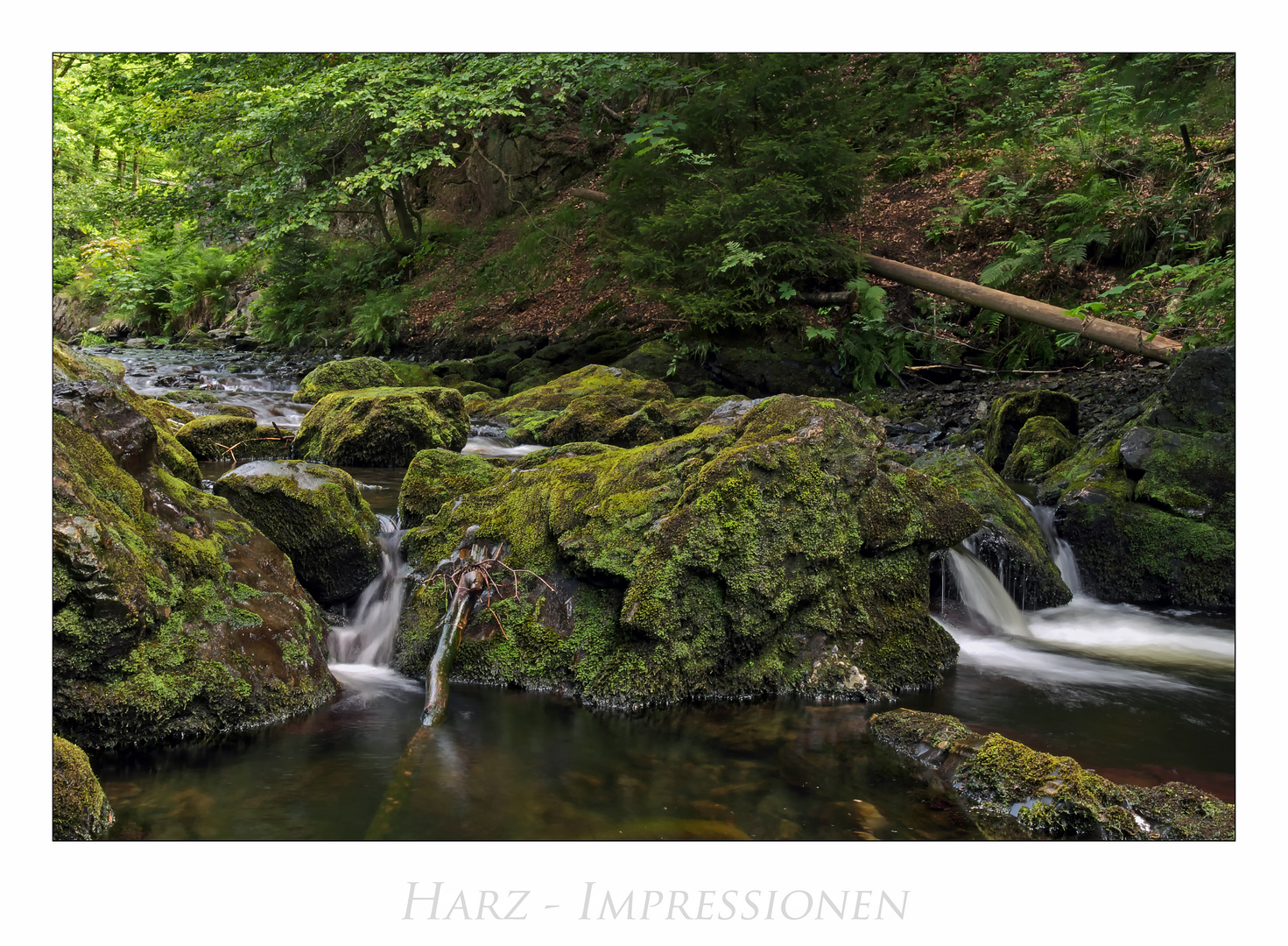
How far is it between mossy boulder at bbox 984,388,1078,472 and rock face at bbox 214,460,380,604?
6865mm

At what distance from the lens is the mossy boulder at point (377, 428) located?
8484 mm

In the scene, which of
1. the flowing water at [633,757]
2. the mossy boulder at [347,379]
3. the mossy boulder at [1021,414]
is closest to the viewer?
the flowing water at [633,757]

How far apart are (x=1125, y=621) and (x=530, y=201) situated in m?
16.4

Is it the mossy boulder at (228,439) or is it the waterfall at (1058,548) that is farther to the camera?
the mossy boulder at (228,439)

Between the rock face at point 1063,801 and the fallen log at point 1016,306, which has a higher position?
the fallen log at point 1016,306

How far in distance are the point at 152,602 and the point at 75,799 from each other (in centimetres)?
105

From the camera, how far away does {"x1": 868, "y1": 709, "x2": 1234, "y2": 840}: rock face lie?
2842mm

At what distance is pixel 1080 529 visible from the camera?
6.60m

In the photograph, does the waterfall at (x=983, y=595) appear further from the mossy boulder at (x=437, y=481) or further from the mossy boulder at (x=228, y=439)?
the mossy boulder at (x=228, y=439)

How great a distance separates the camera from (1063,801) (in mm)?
2928

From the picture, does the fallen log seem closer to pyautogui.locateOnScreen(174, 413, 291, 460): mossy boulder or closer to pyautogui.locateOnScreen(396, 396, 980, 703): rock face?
pyautogui.locateOnScreen(396, 396, 980, 703): rock face

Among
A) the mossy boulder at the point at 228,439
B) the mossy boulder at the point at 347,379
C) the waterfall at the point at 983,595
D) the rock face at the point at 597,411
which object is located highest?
the mossy boulder at the point at 347,379

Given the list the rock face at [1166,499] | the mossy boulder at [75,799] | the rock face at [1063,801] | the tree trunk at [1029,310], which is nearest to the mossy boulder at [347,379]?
A: the tree trunk at [1029,310]

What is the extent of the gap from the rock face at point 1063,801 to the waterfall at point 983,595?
2.38m
